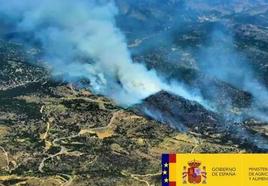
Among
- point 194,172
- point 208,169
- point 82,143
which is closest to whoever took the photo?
point 194,172

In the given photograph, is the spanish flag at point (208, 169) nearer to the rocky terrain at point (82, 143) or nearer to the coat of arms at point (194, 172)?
the coat of arms at point (194, 172)

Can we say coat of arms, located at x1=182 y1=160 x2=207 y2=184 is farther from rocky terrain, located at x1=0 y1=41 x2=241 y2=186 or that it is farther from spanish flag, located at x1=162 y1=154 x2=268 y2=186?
rocky terrain, located at x1=0 y1=41 x2=241 y2=186

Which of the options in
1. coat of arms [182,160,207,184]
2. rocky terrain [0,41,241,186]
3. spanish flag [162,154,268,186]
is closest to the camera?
spanish flag [162,154,268,186]

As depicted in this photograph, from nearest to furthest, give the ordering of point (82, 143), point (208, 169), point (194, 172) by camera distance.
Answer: point (194, 172)
point (208, 169)
point (82, 143)

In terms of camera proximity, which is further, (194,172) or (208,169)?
(208,169)

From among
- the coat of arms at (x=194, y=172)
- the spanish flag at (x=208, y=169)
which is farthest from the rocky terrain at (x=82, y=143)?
the coat of arms at (x=194, y=172)

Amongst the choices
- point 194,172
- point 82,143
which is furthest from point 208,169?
point 82,143

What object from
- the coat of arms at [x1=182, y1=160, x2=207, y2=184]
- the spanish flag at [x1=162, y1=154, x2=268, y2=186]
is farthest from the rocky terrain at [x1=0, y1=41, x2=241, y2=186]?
the coat of arms at [x1=182, y1=160, x2=207, y2=184]

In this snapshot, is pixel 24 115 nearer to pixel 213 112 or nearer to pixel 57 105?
pixel 57 105

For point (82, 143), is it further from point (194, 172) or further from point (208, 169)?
point (208, 169)

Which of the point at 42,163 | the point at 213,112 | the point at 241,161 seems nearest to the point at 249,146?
the point at 213,112
